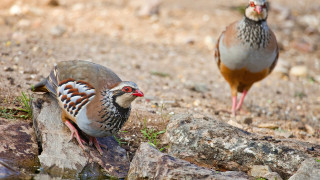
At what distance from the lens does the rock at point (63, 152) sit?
4035 millimetres

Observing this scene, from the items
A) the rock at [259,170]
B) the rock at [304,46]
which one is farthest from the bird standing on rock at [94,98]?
the rock at [304,46]

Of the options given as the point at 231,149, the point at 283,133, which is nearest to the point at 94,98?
the point at 231,149

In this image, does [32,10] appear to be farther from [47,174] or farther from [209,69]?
[47,174]

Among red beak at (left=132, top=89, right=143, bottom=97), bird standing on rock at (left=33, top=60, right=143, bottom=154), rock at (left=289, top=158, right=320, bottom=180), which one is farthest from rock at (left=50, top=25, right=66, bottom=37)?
rock at (left=289, top=158, right=320, bottom=180)

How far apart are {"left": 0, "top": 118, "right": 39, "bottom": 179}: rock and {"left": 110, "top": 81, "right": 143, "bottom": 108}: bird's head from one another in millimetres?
920

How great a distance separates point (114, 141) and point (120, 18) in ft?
19.9

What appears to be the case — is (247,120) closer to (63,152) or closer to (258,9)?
(258,9)

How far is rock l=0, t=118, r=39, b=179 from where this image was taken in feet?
13.0

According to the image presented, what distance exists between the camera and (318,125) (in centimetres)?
649

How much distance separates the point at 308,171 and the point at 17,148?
8.29 feet

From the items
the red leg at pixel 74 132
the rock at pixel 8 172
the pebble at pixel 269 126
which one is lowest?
the rock at pixel 8 172

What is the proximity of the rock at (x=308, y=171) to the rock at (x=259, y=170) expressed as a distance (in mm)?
271

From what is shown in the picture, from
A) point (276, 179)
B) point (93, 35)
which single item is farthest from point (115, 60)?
point (276, 179)

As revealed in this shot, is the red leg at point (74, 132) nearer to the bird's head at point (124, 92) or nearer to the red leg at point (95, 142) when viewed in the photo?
the red leg at point (95, 142)
